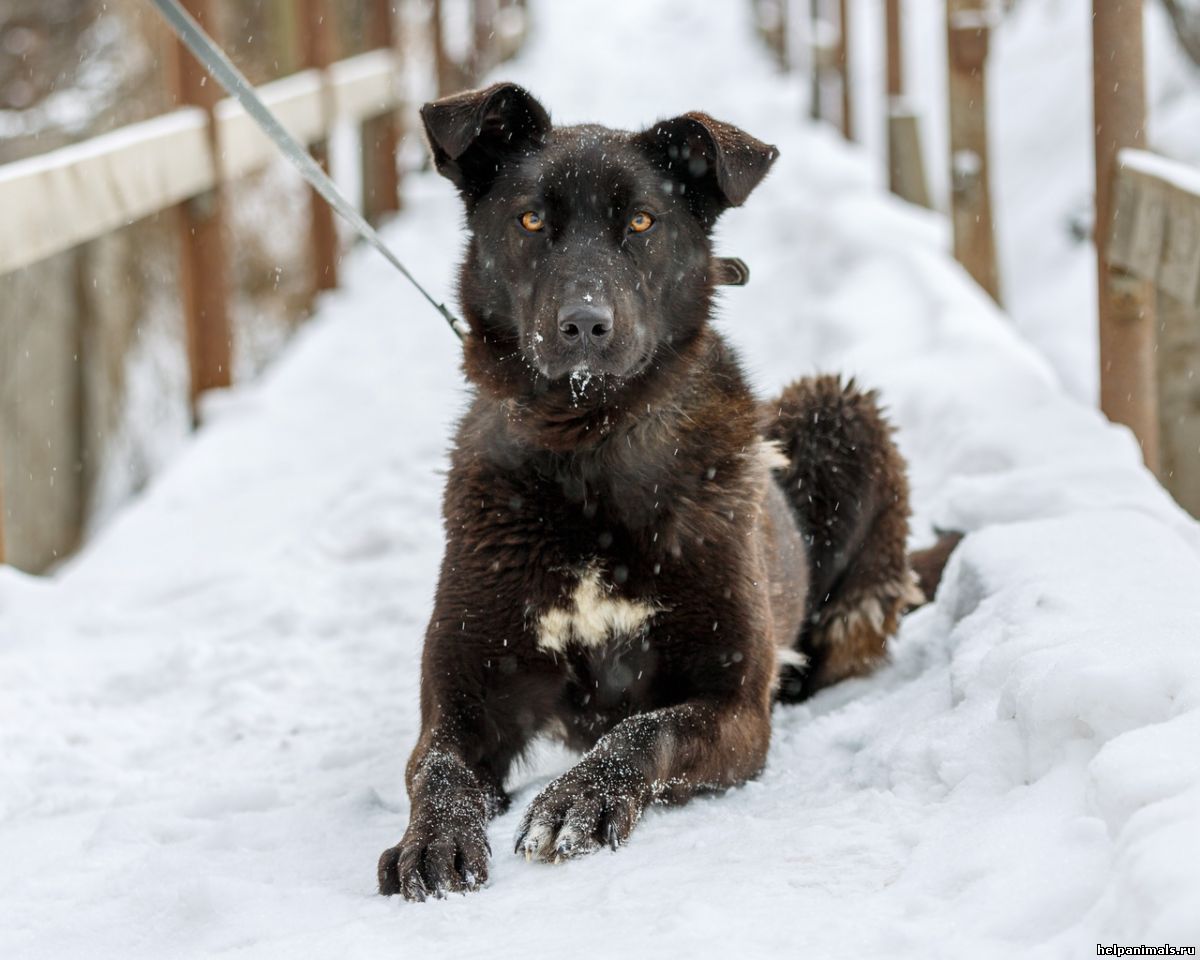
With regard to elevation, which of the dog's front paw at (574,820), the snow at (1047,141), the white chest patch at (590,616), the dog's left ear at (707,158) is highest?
the dog's left ear at (707,158)

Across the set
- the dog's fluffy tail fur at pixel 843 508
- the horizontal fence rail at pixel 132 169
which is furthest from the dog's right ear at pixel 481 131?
the horizontal fence rail at pixel 132 169

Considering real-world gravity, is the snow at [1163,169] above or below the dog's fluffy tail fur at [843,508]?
above

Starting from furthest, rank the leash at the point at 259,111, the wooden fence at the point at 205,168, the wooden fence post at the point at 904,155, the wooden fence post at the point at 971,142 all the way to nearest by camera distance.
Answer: the wooden fence post at the point at 904,155 → the wooden fence post at the point at 971,142 → the wooden fence at the point at 205,168 → the leash at the point at 259,111

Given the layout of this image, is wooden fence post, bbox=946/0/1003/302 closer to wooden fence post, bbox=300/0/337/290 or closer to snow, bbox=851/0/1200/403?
snow, bbox=851/0/1200/403

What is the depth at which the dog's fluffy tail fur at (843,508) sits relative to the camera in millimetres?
4191

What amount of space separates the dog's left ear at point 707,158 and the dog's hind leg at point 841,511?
0.94m

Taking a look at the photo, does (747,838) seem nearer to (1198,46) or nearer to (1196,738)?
(1196,738)

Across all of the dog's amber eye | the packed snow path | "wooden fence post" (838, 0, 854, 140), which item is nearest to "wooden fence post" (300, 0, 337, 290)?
the packed snow path

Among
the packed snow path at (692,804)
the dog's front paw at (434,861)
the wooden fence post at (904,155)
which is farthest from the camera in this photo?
the wooden fence post at (904,155)

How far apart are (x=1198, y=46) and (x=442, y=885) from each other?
7.86m

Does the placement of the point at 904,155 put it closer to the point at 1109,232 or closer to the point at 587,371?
the point at 1109,232

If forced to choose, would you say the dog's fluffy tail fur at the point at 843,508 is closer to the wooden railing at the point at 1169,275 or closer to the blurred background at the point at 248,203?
the wooden railing at the point at 1169,275

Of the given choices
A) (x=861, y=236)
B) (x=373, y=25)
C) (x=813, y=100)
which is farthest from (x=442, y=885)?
(x=813, y=100)

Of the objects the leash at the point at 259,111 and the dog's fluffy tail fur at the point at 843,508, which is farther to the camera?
the dog's fluffy tail fur at the point at 843,508
